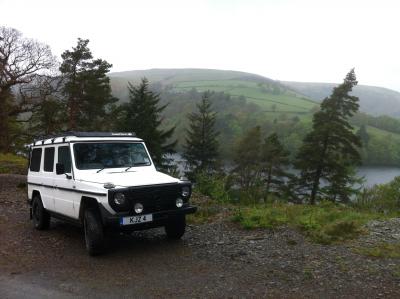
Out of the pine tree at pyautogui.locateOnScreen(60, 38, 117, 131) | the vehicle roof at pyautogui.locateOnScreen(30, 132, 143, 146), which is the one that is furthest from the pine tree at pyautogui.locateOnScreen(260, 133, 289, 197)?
the vehicle roof at pyautogui.locateOnScreen(30, 132, 143, 146)

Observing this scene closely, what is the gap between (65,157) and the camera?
336 inches

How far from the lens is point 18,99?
2436 cm

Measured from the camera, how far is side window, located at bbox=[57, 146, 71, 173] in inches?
327

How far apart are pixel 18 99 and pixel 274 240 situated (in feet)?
70.9

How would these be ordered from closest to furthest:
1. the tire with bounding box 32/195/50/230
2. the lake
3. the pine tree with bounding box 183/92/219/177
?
the tire with bounding box 32/195/50/230 → the pine tree with bounding box 183/92/219/177 → the lake

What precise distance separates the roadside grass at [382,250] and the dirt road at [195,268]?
0.78 ft

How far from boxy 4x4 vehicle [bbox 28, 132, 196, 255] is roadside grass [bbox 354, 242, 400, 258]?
3336 mm

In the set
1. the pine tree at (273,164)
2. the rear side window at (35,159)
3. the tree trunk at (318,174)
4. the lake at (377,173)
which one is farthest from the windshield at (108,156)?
the lake at (377,173)

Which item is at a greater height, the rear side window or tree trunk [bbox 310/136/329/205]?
the rear side window

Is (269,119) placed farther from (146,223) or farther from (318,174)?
(146,223)

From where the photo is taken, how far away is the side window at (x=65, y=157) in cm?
831

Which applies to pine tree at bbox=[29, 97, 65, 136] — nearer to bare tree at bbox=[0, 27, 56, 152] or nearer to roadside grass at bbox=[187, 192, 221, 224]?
bare tree at bbox=[0, 27, 56, 152]

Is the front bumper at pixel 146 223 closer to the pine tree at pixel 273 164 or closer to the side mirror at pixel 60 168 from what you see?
the side mirror at pixel 60 168

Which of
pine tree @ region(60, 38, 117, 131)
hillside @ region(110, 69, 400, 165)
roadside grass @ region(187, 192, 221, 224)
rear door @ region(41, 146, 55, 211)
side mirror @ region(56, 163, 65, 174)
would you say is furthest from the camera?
hillside @ region(110, 69, 400, 165)
